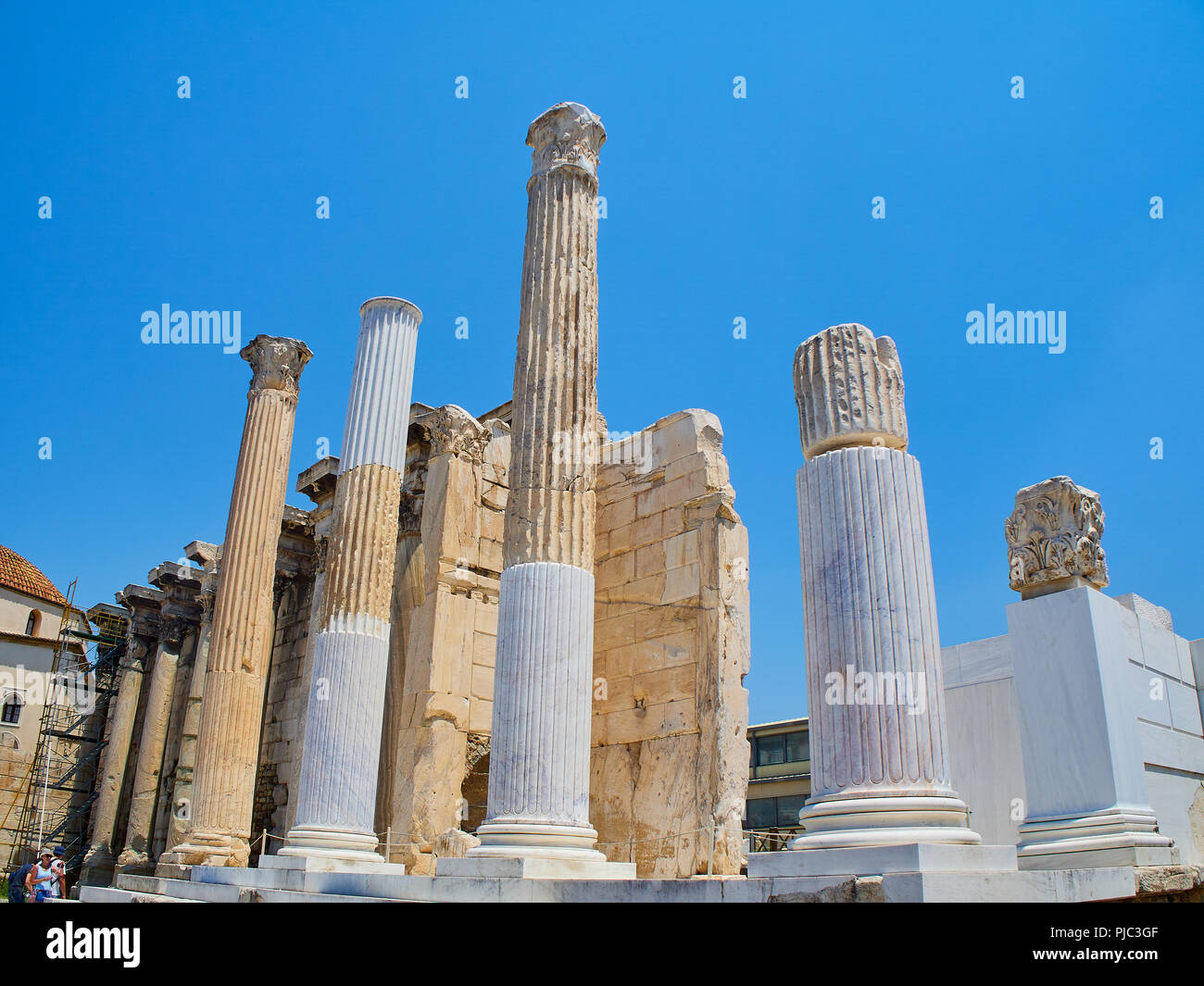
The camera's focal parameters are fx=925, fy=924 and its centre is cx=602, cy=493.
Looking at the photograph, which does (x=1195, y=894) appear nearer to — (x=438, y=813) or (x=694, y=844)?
(x=694, y=844)

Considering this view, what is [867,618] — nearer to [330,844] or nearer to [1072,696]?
[1072,696]

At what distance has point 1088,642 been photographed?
953 centimetres

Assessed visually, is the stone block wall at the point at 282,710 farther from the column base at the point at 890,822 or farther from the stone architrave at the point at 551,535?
the column base at the point at 890,822

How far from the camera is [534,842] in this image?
8242 mm

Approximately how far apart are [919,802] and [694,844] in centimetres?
571

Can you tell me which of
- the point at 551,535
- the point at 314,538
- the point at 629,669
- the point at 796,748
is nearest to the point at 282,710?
the point at 314,538

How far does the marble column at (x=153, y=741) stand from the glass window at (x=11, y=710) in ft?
35.6

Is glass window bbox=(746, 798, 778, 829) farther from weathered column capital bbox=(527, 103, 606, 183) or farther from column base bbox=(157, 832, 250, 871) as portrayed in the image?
weathered column capital bbox=(527, 103, 606, 183)

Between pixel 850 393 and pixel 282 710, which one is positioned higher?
pixel 850 393

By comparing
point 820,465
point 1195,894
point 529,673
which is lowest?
point 1195,894

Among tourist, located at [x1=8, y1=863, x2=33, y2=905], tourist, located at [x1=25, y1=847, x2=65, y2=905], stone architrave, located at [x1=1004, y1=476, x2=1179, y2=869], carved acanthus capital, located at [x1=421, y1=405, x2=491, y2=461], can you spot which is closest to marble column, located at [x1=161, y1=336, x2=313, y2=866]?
tourist, located at [x1=25, y1=847, x2=65, y2=905]

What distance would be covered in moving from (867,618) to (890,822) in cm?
127

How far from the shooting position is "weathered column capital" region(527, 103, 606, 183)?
10.9 metres
